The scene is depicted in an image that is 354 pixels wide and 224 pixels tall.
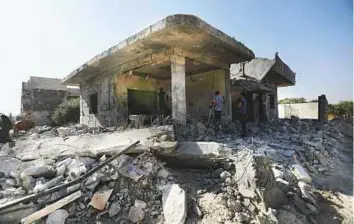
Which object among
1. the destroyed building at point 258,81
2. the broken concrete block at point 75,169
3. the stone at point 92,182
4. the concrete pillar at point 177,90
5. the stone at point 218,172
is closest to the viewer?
the stone at point 92,182

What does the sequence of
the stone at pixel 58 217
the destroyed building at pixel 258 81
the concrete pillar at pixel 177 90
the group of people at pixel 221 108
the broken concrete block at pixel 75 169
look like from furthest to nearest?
the destroyed building at pixel 258 81 → the group of people at pixel 221 108 → the concrete pillar at pixel 177 90 → the broken concrete block at pixel 75 169 → the stone at pixel 58 217

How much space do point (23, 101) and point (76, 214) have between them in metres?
15.6

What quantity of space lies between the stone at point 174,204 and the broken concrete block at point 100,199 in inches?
34.7

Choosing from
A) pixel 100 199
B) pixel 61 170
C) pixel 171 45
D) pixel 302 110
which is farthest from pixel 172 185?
pixel 302 110

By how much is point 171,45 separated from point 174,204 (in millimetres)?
4372

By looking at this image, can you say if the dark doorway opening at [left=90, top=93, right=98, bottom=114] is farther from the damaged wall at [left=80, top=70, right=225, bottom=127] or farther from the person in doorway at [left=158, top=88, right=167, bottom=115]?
the person in doorway at [left=158, top=88, right=167, bottom=115]

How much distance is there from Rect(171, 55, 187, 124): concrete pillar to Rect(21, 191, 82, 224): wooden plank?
11.4 feet

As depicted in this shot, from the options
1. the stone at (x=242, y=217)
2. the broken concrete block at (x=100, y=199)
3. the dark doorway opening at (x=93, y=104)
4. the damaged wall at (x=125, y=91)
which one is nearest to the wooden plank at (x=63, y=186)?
the broken concrete block at (x=100, y=199)

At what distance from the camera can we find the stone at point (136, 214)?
3450 millimetres

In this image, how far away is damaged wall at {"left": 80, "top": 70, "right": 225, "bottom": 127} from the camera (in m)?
8.79

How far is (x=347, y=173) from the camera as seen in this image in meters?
5.46

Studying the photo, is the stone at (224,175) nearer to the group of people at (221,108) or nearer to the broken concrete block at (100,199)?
the broken concrete block at (100,199)

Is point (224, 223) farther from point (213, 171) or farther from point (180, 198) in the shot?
point (213, 171)

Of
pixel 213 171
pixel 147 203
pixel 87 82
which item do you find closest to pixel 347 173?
pixel 213 171
